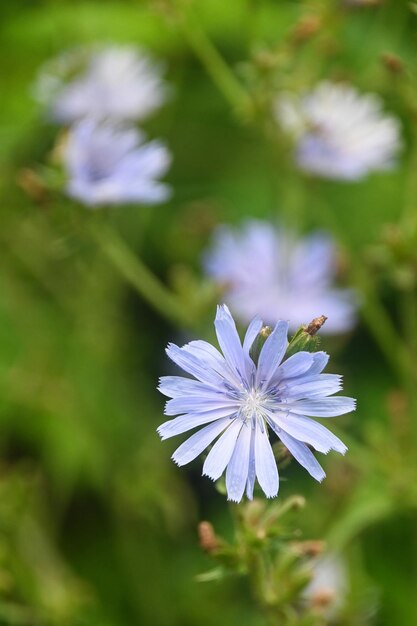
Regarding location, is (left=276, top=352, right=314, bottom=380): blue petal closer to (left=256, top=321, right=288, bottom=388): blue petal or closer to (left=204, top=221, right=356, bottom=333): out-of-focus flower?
(left=256, top=321, right=288, bottom=388): blue petal

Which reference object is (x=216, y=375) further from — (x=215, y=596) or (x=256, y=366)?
(x=215, y=596)

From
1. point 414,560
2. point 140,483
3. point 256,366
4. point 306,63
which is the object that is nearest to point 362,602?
point 414,560

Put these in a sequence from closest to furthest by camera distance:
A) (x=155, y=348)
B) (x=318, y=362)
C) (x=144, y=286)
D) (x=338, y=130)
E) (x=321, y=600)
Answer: (x=318, y=362), (x=321, y=600), (x=144, y=286), (x=338, y=130), (x=155, y=348)

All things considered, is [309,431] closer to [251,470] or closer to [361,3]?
[251,470]

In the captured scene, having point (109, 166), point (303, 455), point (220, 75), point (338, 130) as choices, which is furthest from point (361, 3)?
point (303, 455)

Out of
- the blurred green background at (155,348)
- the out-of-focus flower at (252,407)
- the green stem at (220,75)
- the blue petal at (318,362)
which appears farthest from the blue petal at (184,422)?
the green stem at (220,75)

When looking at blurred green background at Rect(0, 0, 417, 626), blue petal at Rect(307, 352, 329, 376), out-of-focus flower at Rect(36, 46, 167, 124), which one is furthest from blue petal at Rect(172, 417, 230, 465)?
out-of-focus flower at Rect(36, 46, 167, 124)
